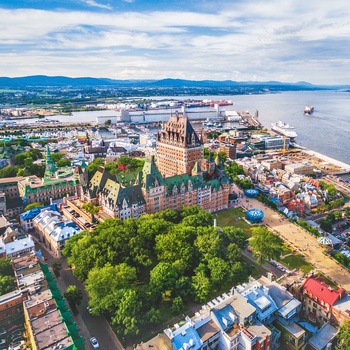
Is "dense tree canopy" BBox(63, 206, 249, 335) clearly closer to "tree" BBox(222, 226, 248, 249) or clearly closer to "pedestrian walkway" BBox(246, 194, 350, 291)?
"tree" BBox(222, 226, 248, 249)

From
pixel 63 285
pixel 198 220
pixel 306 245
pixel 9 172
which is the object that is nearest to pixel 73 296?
pixel 63 285

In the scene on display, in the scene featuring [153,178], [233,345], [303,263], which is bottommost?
[303,263]

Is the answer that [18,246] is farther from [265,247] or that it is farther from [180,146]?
[180,146]

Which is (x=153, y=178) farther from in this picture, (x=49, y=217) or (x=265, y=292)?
(x=265, y=292)

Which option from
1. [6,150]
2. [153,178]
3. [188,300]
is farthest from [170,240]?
[6,150]

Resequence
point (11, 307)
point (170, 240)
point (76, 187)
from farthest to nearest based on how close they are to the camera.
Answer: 1. point (76, 187)
2. point (170, 240)
3. point (11, 307)

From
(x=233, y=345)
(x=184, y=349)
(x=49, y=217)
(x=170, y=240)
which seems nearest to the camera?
(x=184, y=349)
